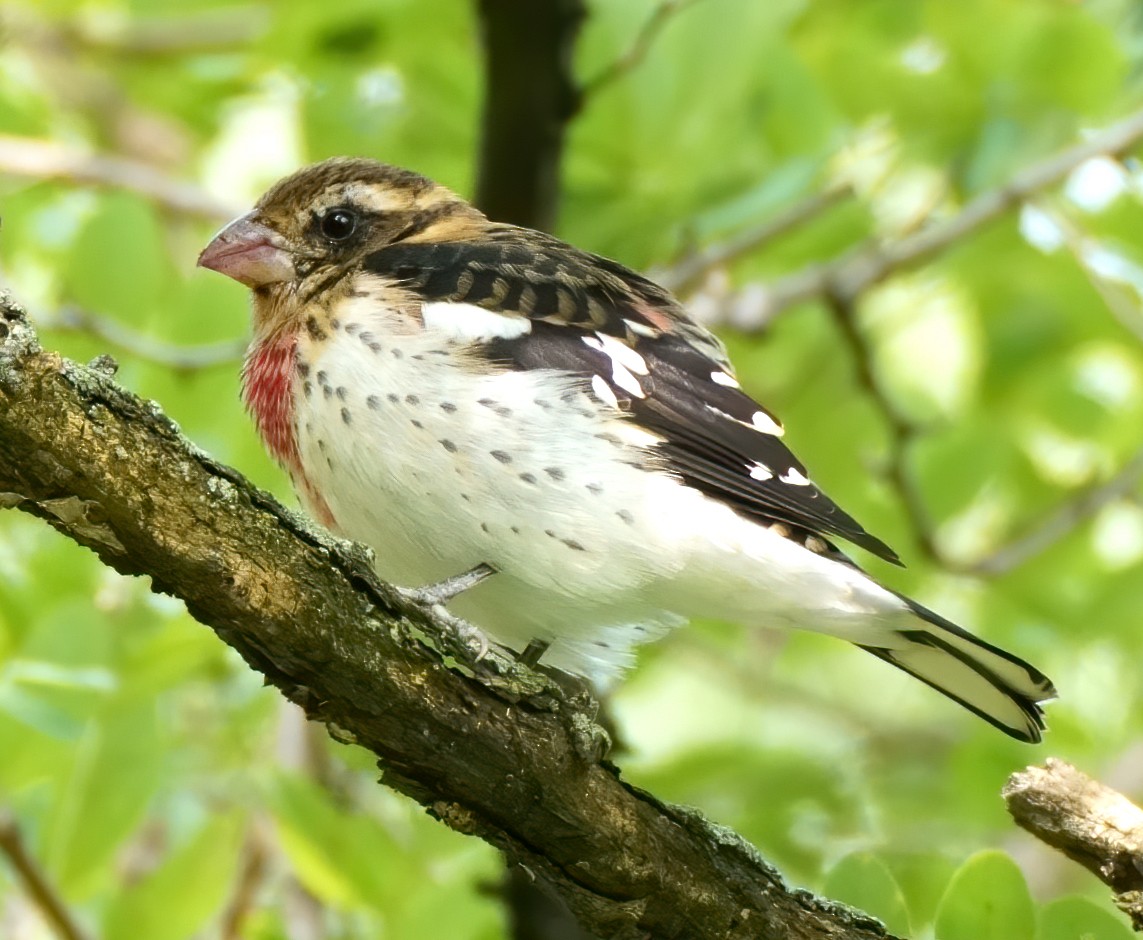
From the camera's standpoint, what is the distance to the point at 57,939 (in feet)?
10.6

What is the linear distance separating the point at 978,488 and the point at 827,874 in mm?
2391

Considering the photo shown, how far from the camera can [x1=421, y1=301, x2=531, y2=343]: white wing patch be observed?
2896mm

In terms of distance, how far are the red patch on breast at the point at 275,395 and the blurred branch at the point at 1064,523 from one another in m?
2.46

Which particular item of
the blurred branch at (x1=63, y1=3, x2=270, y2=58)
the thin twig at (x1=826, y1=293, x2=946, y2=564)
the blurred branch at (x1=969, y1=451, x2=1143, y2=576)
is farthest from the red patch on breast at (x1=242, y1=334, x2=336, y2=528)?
the blurred branch at (x1=63, y1=3, x2=270, y2=58)

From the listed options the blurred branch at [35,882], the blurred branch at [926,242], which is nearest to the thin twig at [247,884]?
the blurred branch at [35,882]

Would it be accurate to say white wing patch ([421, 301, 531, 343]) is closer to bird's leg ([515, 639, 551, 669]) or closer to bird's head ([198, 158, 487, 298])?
bird's head ([198, 158, 487, 298])

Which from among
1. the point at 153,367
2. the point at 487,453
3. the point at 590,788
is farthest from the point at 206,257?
the point at 590,788

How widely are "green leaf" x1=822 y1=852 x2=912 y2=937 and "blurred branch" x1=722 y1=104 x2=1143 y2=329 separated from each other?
7.85 ft

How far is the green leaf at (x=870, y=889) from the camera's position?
2402 millimetres

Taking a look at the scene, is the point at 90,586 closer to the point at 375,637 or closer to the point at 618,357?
the point at 618,357

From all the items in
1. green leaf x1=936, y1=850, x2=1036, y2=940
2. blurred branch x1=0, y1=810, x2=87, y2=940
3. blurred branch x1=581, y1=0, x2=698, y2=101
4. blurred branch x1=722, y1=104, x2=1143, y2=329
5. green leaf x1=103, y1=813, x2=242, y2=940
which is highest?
blurred branch x1=722, y1=104, x2=1143, y2=329

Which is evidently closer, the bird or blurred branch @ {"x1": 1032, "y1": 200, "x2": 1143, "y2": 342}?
the bird

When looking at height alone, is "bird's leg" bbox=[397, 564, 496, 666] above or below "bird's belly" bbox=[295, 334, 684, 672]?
below

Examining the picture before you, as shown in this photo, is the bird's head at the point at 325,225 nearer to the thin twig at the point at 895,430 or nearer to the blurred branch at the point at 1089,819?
the thin twig at the point at 895,430
